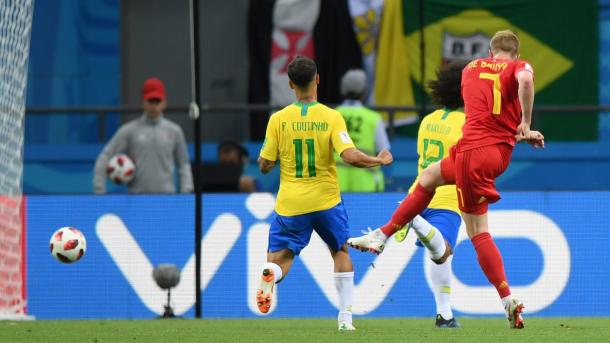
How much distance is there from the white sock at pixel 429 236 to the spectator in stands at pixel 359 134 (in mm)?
3381

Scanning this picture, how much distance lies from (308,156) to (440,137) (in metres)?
1.05

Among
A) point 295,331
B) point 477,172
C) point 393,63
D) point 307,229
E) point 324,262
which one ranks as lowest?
point 295,331

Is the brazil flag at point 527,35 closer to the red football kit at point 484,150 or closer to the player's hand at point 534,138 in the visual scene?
the red football kit at point 484,150

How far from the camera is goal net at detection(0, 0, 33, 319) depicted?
1279 cm

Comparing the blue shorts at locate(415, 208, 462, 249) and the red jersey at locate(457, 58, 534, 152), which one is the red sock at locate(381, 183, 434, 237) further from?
the blue shorts at locate(415, 208, 462, 249)

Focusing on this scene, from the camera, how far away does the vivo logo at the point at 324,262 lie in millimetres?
13164

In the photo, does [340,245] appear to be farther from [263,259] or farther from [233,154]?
[233,154]

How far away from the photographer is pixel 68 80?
17.6 m

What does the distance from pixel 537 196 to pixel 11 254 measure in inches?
179

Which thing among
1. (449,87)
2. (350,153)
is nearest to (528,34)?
(449,87)

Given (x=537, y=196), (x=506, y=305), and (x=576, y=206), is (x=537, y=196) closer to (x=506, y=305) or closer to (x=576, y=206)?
(x=576, y=206)

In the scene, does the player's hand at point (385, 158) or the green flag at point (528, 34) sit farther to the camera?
the green flag at point (528, 34)

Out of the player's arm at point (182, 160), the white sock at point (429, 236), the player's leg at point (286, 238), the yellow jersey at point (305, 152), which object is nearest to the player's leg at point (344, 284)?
the player's leg at point (286, 238)

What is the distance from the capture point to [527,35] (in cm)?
1734
